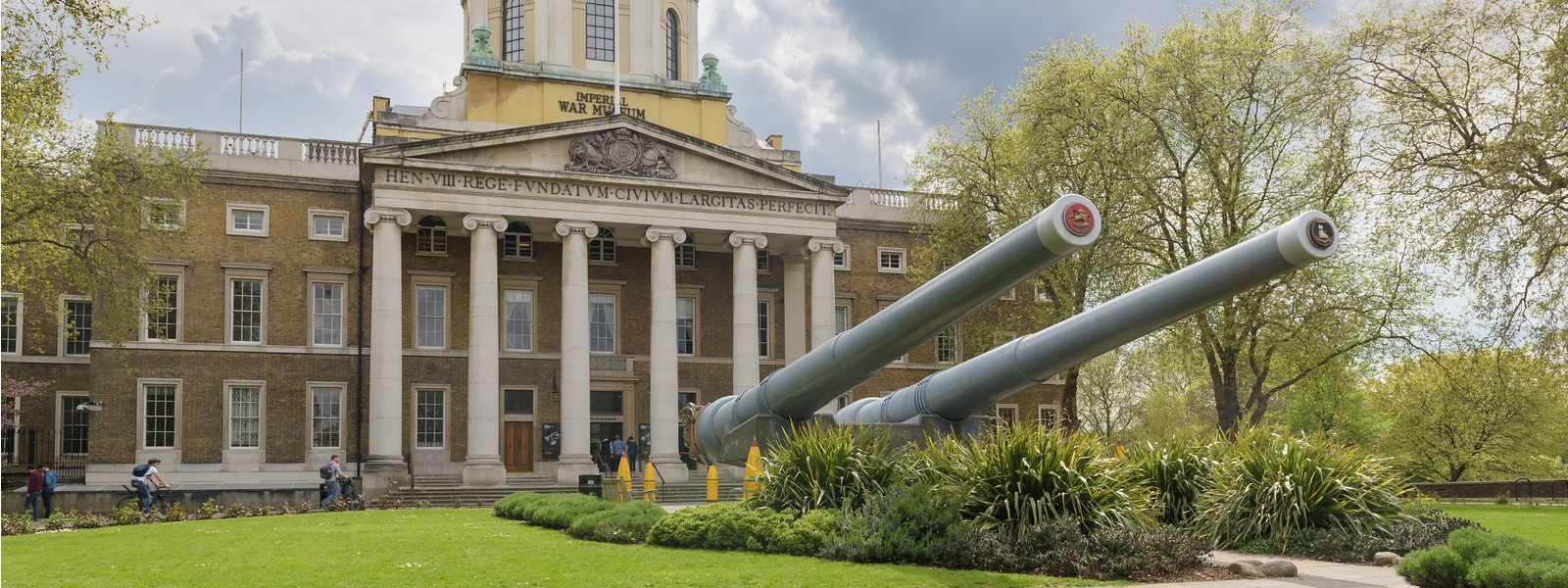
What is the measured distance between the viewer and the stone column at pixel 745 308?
3897cm

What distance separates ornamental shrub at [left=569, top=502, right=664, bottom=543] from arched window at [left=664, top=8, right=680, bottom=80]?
30304 mm

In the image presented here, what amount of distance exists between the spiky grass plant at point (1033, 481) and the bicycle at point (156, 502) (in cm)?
1857

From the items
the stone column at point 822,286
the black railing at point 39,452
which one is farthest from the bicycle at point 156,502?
the stone column at point 822,286

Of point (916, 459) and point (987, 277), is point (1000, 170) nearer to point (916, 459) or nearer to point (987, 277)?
point (916, 459)

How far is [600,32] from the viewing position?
44.7 meters

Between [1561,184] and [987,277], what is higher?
[1561,184]

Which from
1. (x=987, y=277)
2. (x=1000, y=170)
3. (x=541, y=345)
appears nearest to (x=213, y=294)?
(x=541, y=345)

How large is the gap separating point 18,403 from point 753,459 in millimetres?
28039

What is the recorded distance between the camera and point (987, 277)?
32.1 ft

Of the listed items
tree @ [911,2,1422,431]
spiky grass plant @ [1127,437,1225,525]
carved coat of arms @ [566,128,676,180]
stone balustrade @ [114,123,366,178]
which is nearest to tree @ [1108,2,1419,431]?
tree @ [911,2,1422,431]

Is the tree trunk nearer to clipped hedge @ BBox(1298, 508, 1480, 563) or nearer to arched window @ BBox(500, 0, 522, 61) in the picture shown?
arched window @ BBox(500, 0, 522, 61)

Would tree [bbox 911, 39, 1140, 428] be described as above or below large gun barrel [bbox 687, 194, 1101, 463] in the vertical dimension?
above

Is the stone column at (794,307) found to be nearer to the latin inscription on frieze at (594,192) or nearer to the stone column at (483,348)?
the latin inscription on frieze at (594,192)

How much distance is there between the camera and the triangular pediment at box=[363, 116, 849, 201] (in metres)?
36.2
